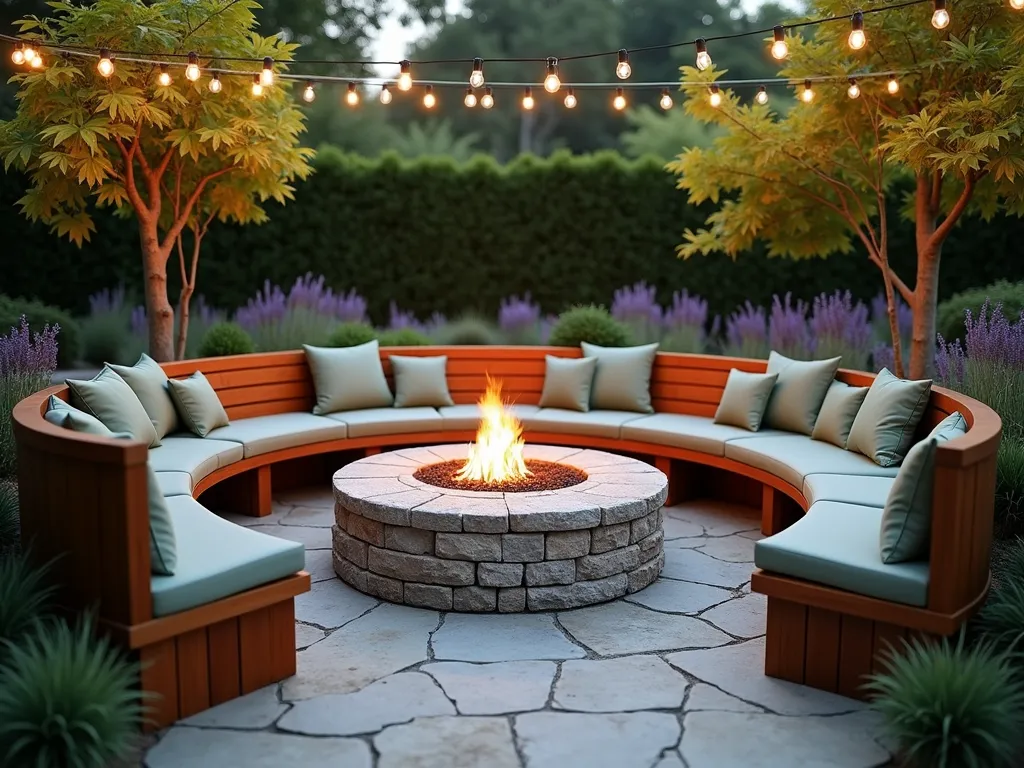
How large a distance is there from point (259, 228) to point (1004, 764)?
27.8ft

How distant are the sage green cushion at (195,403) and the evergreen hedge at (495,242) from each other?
176 inches

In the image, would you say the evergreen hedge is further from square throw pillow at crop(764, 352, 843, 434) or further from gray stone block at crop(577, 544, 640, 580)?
gray stone block at crop(577, 544, 640, 580)

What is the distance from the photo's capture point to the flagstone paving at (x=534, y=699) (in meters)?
3.03

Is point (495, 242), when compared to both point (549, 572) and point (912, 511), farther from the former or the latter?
point (912, 511)

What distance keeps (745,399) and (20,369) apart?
4.39m

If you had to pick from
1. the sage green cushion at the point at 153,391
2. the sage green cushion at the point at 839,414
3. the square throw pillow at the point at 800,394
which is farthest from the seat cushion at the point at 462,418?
the sage green cushion at the point at 839,414

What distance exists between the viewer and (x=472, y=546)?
13.9 ft

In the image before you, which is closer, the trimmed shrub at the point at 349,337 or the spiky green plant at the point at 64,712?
the spiky green plant at the point at 64,712

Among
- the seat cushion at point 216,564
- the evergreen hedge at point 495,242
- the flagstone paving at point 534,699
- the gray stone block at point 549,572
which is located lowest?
the flagstone paving at point 534,699

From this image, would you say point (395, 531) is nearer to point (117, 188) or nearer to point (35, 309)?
point (117, 188)

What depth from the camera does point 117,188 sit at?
20.7 feet

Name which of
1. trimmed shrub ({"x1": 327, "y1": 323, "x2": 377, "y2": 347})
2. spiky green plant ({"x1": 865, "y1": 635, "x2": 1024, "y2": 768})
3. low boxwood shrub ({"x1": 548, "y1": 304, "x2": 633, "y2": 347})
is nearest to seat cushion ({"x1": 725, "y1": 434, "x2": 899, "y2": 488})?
low boxwood shrub ({"x1": 548, "y1": 304, "x2": 633, "y2": 347})

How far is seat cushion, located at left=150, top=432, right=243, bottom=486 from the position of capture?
192 inches

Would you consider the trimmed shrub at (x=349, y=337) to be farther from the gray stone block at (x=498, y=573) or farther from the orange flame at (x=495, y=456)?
the gray stone block at (x=498, y=573)
